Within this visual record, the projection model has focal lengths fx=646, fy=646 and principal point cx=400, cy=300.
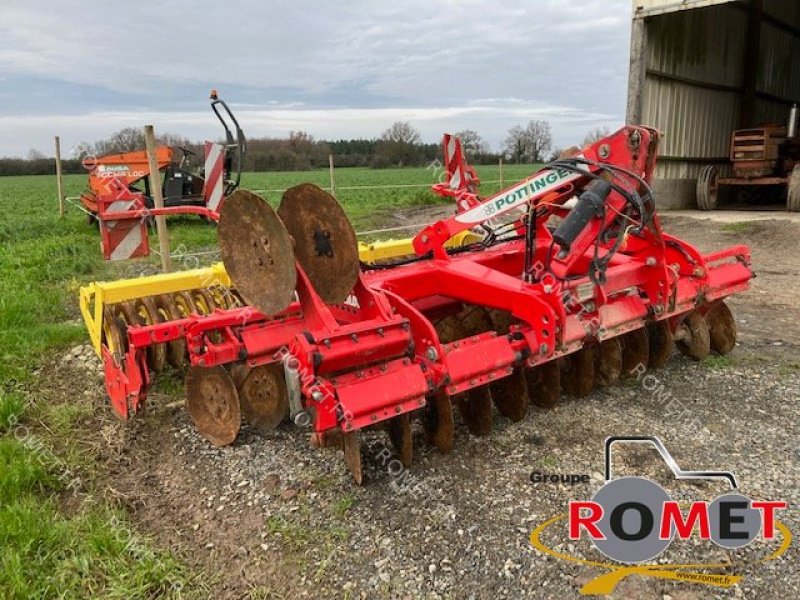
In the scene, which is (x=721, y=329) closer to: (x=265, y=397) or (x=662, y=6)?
(x=265, y=397)

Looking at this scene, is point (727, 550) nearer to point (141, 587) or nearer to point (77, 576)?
point (141, 587)

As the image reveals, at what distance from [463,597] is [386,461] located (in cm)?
97

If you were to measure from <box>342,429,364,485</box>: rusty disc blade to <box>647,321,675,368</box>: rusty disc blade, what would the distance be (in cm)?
239

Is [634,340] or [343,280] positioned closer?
[343,280]

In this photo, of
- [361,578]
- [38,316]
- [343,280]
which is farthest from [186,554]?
[38,316]

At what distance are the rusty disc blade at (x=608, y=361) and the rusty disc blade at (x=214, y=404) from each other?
7.44 feet

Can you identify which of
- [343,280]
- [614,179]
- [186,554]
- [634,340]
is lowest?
[186,554]

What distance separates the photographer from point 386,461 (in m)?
3.28

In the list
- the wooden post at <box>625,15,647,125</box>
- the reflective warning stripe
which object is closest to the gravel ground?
the reflective warning stripe

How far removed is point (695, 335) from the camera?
463 cm

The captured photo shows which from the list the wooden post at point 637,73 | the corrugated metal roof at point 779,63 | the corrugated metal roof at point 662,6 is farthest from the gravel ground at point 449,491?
the corrugated metal roof at point 779,63

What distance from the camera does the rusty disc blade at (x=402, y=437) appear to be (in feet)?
10.2

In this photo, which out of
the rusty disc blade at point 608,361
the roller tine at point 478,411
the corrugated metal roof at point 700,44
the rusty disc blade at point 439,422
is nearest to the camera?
the rusty disc blade at point 439,422

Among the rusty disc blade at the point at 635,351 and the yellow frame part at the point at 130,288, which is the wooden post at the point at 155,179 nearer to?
the yellow frame part at the point at 130,288
